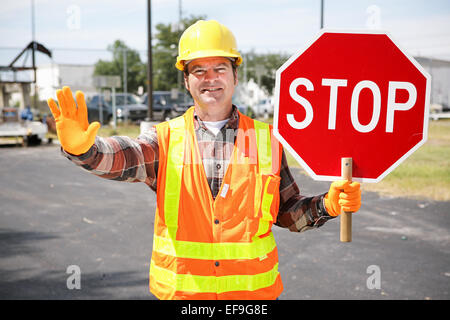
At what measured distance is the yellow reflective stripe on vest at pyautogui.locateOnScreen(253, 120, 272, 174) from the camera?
2.33 meters

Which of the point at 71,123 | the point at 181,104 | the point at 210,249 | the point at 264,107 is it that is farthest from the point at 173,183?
the point at 264,107

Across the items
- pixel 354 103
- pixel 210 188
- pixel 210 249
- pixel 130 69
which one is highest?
pixel 130 69

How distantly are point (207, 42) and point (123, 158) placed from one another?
0.73 m

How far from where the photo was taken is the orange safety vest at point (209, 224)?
88.0 inches

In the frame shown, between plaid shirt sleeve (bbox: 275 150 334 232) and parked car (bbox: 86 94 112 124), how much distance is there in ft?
73.0

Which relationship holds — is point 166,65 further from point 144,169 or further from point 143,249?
point 144,169

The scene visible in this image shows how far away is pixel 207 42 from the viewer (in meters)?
2.29

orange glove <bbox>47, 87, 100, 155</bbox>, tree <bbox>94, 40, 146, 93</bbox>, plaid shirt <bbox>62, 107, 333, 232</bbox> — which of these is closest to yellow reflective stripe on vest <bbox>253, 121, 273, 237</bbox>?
plaid shirt <bbox>62, 107, 333, 232</bbox>

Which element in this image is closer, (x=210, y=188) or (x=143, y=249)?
(x=210, y=188)

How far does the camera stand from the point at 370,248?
20.0 feet

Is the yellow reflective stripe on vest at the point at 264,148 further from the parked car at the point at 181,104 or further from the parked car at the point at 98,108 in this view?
the parked car at the point at 98,108
